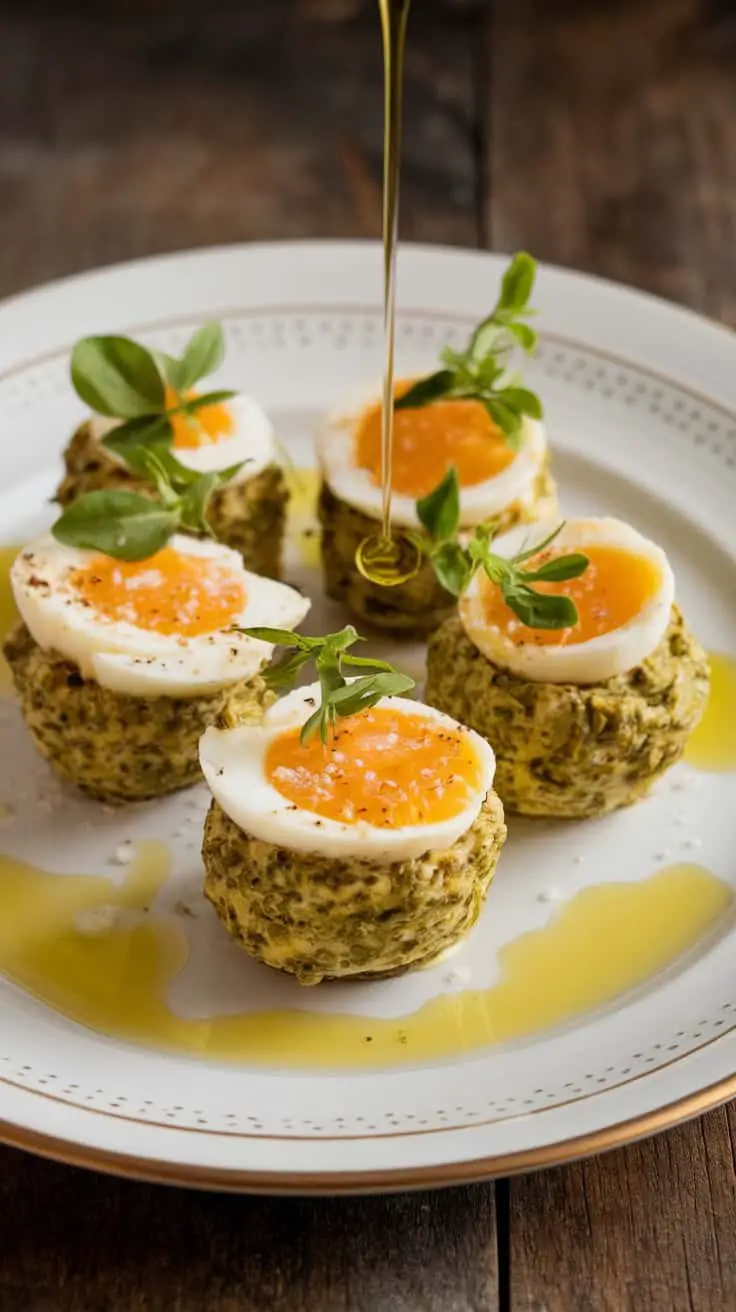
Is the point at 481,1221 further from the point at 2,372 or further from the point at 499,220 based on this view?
the point at 499,220

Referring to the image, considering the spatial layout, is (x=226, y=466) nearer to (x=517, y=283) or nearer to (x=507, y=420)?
(x=507, y=420)

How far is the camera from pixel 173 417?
4301 millimetres

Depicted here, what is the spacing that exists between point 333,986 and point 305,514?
1.72 m

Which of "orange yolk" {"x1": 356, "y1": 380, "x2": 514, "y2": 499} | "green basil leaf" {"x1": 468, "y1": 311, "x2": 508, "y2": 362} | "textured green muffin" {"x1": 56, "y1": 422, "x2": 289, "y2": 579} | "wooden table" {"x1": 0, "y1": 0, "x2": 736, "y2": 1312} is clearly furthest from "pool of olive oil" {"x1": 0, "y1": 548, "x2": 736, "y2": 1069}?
"wooden table" {"x1": 0, "y1": 0, "x2": 736, "y2": 1312}

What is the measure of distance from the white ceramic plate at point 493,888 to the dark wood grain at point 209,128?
845mm

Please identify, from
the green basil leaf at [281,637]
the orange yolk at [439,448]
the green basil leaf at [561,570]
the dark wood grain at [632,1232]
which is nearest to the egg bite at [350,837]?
the green basil leaf at [281,637]

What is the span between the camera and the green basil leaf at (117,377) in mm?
4250

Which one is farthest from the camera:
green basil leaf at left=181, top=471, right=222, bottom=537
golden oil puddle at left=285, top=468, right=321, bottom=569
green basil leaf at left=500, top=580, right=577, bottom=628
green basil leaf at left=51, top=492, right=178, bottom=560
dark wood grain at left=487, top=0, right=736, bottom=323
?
dark wood grain at left=487, top=0, right=736, bottom=323

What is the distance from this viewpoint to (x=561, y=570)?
3.72 metres

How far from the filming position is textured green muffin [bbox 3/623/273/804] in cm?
377

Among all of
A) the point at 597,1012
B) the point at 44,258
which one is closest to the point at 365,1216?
the point at 597,1012

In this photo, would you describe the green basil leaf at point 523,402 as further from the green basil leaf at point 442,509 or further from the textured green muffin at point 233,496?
the textured green muffin at point 233,496

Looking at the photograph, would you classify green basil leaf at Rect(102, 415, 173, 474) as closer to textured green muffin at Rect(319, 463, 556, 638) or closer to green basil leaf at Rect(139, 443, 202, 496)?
green basil leaf at Rect(139, 443, 202, 496)

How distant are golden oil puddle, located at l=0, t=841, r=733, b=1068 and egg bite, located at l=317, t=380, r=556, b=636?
0.92 meters
